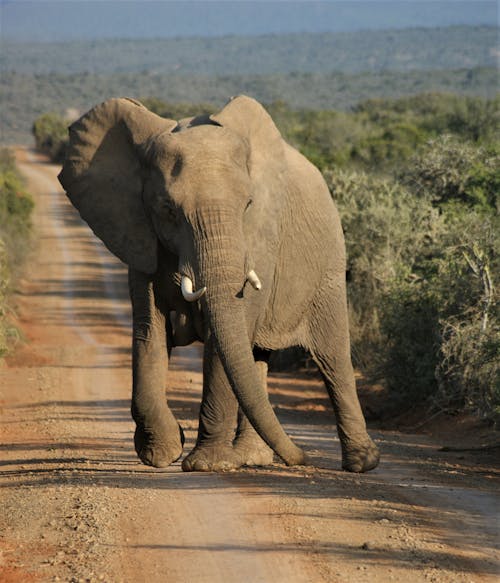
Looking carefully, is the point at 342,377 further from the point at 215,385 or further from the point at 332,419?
the point at 332,419

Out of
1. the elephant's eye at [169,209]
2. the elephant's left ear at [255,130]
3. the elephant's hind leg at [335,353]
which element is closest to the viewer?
the elephant's eye at [169,209]

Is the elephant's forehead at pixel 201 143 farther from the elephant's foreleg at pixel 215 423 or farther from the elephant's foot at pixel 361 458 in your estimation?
the elephant's foot at pixel 361 458

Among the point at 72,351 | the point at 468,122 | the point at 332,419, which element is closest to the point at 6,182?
the point at 468,122

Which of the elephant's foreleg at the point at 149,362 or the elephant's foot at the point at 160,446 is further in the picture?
the elephant's foot at the point at 160,446

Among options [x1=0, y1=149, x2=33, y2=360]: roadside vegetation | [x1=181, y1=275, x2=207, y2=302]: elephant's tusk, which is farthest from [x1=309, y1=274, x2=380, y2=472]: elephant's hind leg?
[x1=0, y1=149, x2=33, y2=360]: roadside vegetation

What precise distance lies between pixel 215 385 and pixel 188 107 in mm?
57629

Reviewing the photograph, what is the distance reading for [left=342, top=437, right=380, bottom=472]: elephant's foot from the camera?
9836 millimetres

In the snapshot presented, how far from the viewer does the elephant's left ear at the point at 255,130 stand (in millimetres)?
8695

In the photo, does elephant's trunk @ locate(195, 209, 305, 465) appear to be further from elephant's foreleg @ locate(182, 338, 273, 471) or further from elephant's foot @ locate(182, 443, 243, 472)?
elephant's foot @ locate(182, 443, 243, 472)

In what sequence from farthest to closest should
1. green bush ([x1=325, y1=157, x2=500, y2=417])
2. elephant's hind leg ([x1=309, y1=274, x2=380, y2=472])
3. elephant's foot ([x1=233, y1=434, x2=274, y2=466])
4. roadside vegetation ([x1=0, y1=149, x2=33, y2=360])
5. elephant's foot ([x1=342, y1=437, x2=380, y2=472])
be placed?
roadside vegetation ([x1=0, y1=149, x2=33, y2=360])
green bush ([x1=325, y1=157, x2=500, y2=417])
elephant's hind leg ([x1=309, y1=274, x2=380, y2=472])
elephant's foot ([x1=342, y1=437, x2=380, y2=472])
elephant's foot ([x1=233, y1=434, x2=274, y2=466])

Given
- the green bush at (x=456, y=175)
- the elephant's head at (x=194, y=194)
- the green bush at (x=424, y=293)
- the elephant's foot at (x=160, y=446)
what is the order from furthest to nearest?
the green bush at (x=456, y=175)
the green bush at (x=424, y=293)
the elephant's foot at (x=160, y=446)
the elephant's head at (x=194, y=194)

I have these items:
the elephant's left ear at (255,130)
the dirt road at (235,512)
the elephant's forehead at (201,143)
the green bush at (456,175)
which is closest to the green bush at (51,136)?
the green bush at (456,175)

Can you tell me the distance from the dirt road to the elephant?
0.40 meters

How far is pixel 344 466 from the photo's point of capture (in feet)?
32.7
